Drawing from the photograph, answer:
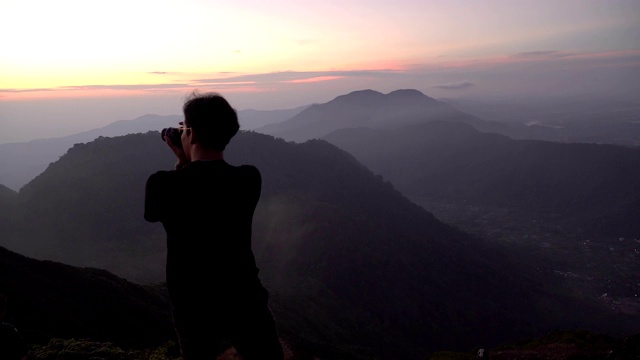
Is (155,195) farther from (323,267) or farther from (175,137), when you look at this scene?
(323,267)

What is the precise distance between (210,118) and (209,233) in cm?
91

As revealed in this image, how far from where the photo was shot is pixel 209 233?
10.3 feet

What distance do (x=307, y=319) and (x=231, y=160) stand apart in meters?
71.3

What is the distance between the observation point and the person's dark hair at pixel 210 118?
10.6ft

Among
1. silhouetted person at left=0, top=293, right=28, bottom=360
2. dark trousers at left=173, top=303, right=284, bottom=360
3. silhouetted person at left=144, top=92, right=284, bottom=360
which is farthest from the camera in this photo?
silhouetted person at left=0, top=293, right=28, bottom=360

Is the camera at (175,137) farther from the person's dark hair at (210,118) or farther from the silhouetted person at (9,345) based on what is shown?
the silhouetted person at (9,345)

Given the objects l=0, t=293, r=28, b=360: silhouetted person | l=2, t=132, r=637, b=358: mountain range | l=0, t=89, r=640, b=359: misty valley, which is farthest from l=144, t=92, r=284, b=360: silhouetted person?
l=2, t=132, r=637, b=358: mountain range

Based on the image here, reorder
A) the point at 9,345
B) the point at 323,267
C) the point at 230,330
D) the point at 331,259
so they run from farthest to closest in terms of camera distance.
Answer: the point at 331,259 < the point at 323,267 < the point at 9,345 < the point at 230,330

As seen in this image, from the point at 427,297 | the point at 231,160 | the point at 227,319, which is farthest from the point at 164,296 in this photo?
the point at 231,160

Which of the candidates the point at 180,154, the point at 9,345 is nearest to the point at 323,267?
the point at 9,345

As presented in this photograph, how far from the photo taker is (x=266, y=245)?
87188mm

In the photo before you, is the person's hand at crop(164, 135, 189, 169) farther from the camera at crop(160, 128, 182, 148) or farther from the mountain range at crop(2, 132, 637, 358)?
the mountain range at crop(2, 132, 637, 358)

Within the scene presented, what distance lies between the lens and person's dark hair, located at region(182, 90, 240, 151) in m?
3.24

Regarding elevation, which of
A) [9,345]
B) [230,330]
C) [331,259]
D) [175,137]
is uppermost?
[175,137]
